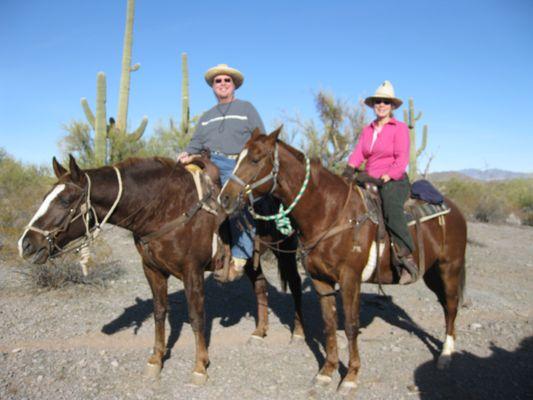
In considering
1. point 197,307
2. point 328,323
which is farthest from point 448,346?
point 197,307

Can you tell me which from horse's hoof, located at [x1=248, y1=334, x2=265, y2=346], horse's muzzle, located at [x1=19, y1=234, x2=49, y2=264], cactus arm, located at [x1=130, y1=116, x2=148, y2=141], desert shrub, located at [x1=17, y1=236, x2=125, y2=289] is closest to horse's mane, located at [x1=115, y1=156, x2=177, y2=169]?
horse's muzzle, located at [x1=19, y1=234, x2=49, y2=264]

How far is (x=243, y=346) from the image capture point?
4.95 m

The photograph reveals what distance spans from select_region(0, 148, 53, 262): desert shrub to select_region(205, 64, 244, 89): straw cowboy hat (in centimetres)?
662

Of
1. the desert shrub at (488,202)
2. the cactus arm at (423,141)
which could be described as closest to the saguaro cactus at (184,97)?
the cactus arm at (423,141)

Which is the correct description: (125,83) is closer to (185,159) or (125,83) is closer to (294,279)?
(185,159)

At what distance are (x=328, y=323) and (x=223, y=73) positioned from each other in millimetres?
3073

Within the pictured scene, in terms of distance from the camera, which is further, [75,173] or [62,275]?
[62,275]

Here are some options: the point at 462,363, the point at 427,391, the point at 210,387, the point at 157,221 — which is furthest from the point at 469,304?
the point at 157,221

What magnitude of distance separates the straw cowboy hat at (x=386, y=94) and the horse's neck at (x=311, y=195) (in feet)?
3.55

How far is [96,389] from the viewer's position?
374 cm

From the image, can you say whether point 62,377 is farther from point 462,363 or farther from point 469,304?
point 469,304

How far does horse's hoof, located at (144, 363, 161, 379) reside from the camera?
402 cm

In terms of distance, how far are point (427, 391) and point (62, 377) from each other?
148 inches

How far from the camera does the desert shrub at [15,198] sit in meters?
8.97
